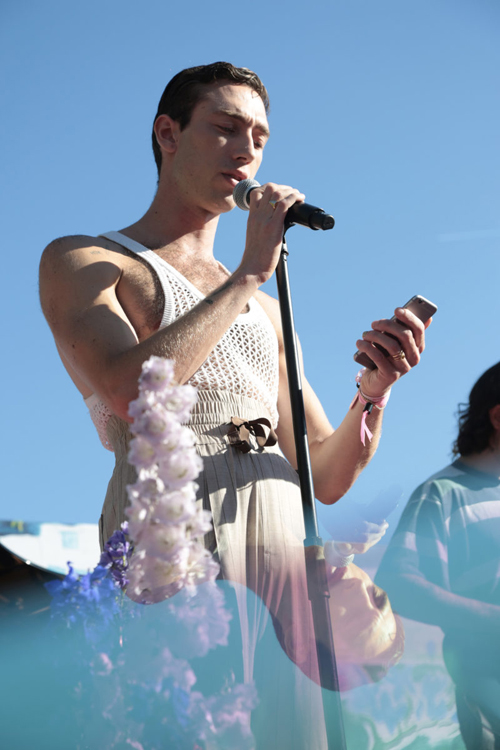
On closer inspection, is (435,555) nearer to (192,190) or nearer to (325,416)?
→ (325,416)

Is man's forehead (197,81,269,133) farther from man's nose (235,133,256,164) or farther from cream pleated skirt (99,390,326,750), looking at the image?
cream pleated skirt (99,390,326,750)

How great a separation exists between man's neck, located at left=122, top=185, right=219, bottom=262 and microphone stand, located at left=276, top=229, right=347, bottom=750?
0.67 meters

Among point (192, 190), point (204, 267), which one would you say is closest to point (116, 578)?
point (204, 267)

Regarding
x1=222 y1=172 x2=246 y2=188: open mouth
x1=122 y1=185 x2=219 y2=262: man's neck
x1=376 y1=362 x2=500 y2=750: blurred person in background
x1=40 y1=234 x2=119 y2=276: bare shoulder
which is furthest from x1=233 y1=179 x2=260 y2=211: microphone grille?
x1=376 y1=362 x2=500 y2=750: blurred person in background

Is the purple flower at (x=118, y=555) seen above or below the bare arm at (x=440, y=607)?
above

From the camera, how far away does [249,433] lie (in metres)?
1.64

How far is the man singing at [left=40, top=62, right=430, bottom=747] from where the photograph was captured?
149 cm

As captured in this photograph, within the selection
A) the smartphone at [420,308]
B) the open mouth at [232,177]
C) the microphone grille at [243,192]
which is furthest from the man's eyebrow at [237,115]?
the smartphone at [420,308]

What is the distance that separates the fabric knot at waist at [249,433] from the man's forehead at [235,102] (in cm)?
84

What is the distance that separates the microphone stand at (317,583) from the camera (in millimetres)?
1132

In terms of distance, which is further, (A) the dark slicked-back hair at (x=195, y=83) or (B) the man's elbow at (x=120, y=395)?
(A) the dark slicked-back hair at (x=195, y=83)

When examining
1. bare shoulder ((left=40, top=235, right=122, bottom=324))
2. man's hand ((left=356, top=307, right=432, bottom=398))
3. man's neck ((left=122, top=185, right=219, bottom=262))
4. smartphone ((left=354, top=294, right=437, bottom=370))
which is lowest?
man's hand ((left=356, top=307, right=432, bottom=398))

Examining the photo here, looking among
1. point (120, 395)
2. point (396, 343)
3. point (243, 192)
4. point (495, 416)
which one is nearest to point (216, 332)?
point (120, 395)

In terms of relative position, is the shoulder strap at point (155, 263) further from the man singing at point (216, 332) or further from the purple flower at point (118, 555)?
the purple flower at point (118, 555)
